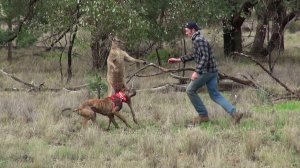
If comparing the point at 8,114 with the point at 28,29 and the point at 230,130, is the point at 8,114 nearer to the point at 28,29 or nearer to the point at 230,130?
the point at 230,130

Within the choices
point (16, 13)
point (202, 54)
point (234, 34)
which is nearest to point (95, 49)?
point (16, 13)

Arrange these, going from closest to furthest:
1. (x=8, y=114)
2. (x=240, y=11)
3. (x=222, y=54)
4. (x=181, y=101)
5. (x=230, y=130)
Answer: (x=230, y=130) → (x=8, y=114) → (x=181, y=101) → (x=240, y=11) → (x=222, y=54)

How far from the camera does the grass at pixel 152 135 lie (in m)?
7.31

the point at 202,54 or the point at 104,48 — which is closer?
the point at 202,54

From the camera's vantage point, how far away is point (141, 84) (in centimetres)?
1577

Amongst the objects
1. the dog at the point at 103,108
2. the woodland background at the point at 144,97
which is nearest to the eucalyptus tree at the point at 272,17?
the woodland background at the point at 144,97

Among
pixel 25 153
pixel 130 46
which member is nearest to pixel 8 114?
pixel 25 153

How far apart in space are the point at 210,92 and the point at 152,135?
1.70 metres

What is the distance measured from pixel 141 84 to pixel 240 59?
826cm

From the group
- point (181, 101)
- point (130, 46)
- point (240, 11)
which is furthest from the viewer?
point (240, 11)

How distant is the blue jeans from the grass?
0.28 m

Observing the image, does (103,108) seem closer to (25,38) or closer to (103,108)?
(103,108)

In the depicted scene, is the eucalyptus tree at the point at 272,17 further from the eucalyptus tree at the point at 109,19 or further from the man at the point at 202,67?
the man at the point at 202,67

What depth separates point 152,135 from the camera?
8.60 m
